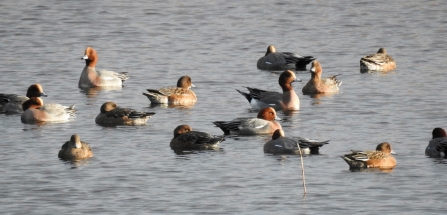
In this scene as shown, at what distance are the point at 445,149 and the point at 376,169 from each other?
117 cm

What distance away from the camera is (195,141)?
18.4 meters

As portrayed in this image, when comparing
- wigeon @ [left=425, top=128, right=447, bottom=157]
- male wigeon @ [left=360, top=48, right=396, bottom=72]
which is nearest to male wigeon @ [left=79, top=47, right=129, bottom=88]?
male wigeon @ [left=360, top=48, right=396, bottom=72]

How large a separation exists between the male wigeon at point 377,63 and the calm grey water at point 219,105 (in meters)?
0.23

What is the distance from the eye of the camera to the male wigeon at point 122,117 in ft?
67.9

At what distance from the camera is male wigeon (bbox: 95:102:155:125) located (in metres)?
20.7

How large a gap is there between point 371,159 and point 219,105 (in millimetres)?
6558

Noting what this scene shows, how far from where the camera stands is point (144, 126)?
20688mm

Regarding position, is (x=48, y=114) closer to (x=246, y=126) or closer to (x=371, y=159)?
(x=246, y=126)

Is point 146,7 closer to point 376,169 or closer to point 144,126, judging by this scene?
point 144,126

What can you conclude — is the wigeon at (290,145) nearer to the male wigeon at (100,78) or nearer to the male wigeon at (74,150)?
the male wigeon at (74,150)

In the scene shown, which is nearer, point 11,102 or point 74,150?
point 74,150

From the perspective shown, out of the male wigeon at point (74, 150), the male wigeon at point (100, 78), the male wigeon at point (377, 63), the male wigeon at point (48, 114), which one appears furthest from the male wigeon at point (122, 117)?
the male wigeon at point (377, 63)

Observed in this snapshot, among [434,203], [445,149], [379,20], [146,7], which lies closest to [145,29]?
[146,7]

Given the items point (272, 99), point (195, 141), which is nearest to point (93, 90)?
point (272, 99)
